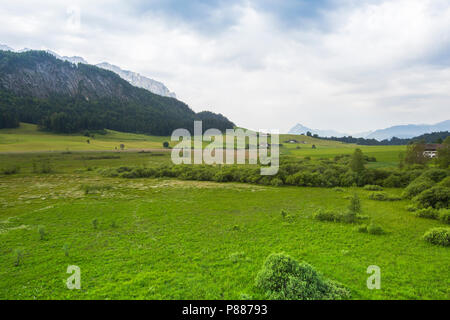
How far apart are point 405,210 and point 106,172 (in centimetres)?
5370

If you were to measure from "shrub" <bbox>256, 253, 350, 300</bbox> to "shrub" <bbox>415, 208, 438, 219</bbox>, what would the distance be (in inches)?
738

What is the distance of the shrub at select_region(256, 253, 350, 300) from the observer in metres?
8.55

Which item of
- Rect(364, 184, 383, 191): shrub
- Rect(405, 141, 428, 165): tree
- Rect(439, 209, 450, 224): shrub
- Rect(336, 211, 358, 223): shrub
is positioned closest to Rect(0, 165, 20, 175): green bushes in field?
Rect(336, 211, 358, 223): shrub

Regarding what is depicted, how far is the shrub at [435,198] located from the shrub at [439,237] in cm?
958

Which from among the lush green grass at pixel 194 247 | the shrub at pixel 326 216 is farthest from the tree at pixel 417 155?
the shrub at pixel 326 216

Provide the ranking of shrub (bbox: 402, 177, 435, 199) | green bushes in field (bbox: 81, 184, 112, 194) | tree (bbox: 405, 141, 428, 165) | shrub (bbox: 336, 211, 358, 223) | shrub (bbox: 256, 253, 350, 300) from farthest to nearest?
tree (bbox: 405, 141, 428, 165) → green bushes in field (bbox: 81, 184, 112, 194) → shrub (bbox: 402, 177, 435, 199) → shrub (bbox: 336, 211, 358, 223) → shrub (bbox: 256, 253, 350, 300)

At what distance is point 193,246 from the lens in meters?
14.7

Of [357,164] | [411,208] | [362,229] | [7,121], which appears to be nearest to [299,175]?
[357,164]

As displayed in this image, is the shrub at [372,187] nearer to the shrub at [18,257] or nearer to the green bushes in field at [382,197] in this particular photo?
the green bushes in field at [382,197]

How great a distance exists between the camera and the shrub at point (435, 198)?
885 inches

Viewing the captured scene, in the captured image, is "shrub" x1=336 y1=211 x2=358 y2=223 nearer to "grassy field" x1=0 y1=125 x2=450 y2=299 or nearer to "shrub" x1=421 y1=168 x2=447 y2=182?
"grassy field" x1=0 y1=125 x2=450 y2=299

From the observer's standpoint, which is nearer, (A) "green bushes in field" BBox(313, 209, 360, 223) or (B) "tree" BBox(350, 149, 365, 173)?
(A) "green bushes in field" BBox(313, 209, 360, 223)

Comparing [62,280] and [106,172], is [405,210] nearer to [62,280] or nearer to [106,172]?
[62,280]

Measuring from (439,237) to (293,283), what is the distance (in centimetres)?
1373
